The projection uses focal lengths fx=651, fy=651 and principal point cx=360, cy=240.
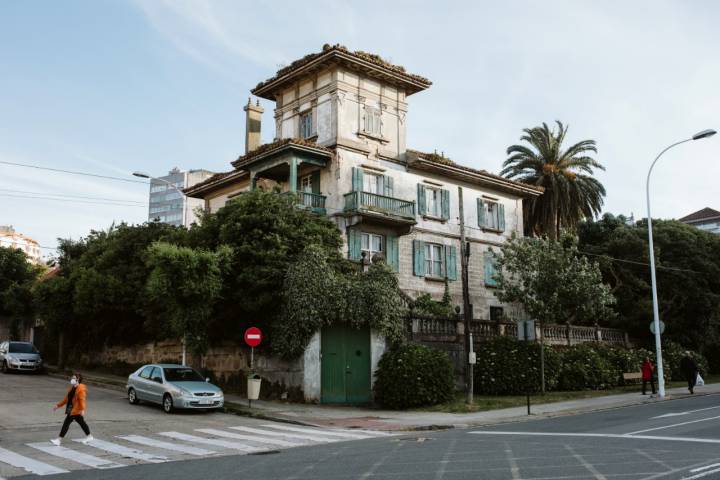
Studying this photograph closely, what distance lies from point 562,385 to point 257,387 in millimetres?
12751

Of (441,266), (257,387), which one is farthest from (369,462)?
(441,266)

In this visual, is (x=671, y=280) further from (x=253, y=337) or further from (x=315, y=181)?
(x=253, y=337)

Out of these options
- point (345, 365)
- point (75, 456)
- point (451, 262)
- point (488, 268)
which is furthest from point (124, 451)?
point (488, 268)

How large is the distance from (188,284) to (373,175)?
13.3 meters

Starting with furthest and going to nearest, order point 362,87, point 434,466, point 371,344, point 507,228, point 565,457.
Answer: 1. point 507,228
2. point 362,87
3. point 371,344
4. point 565,457
5. point 434,466

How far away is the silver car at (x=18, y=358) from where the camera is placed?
3219cm

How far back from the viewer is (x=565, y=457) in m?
10.9

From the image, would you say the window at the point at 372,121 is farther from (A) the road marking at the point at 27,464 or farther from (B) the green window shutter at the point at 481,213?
(A) the road marking at the point at 27,464

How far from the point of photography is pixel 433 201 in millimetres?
34812

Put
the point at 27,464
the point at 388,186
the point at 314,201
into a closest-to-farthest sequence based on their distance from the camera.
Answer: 1. the point at 27,464
2. the point at 314,201
3. the point at 388,186

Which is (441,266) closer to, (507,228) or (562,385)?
(507,228)

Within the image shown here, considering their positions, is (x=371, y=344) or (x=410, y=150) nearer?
(x=371, y=344)

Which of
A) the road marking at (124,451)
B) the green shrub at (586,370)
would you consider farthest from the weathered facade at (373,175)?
the road marking at (124,451)

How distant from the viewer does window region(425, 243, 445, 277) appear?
111 ft
